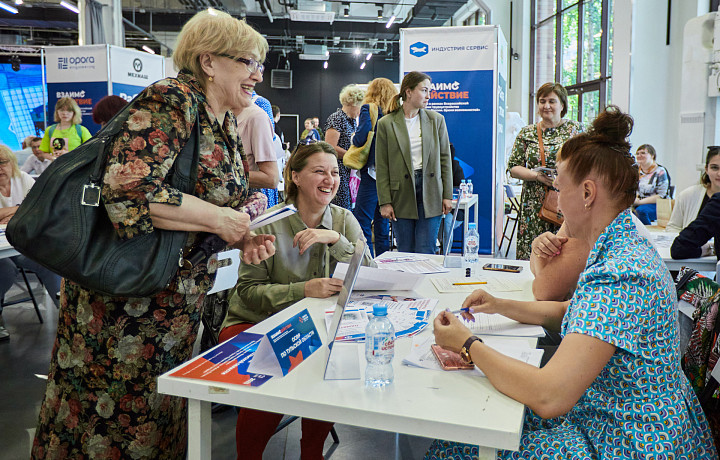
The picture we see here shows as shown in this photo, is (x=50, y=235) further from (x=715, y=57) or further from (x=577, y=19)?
(x=577, y=19)

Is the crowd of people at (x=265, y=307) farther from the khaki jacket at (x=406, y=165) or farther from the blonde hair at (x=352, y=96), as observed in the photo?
the blonde hair at (x=352, y=96)

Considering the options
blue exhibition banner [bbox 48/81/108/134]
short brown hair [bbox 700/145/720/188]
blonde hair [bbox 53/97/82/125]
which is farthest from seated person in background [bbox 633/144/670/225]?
blue exhibition banner [bbox 48/81/108/134]

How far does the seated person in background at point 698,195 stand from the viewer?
3404 millimetres

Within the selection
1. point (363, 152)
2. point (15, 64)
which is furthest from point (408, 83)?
point (15, 64)

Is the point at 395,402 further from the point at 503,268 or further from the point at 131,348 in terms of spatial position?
the point at 503,268

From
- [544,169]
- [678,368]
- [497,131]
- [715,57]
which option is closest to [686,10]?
[715,57]

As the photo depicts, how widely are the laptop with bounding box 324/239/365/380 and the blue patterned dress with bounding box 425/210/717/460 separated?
382 mm

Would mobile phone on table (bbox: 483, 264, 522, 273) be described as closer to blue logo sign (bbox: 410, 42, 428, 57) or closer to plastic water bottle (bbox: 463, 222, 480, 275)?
plastic water bottle (bbox: 463, 222, 480, 275)

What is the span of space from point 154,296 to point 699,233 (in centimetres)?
257

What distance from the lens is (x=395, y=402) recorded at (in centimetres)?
113

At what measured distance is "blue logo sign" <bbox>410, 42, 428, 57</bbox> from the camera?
581 cm

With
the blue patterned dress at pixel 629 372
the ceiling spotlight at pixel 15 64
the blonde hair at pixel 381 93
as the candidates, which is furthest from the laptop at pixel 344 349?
the ceiling spotlight at pixel 15 64

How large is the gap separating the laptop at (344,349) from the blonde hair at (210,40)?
63 cm

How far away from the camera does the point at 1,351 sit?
357cm
